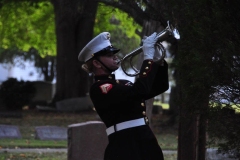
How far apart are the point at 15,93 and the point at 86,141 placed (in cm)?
1366

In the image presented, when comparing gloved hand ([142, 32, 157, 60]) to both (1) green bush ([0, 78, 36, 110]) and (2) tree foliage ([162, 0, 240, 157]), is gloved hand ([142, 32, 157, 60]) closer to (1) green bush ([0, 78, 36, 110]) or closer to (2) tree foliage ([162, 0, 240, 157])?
(2) tree foliage ([162, 0, 240, 157])

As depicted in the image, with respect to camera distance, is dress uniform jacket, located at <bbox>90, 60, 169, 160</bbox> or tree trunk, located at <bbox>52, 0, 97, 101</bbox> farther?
tree trunk, located at <bbox>52, 0, 97, 101</bbox>

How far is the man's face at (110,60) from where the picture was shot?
17.2 feet

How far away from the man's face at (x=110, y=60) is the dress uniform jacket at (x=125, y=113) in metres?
0.10

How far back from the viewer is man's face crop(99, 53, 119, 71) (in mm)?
5250

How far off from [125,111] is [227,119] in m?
1.18

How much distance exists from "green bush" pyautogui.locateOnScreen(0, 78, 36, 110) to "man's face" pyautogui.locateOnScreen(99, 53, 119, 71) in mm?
18652

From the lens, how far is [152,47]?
16.5 feet

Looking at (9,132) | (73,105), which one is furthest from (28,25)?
(9,132)

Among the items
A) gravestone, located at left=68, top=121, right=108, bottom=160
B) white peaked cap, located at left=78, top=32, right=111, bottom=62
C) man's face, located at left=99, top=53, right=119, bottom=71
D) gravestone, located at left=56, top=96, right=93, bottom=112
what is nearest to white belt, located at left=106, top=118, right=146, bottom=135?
man's face, located at left=99, top=53, right=119, bottom=71

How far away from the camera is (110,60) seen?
5.29m

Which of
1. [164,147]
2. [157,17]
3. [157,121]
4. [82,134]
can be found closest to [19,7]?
[157,121]

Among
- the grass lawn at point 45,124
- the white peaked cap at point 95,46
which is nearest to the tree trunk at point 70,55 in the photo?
the grass lawn at point 45,124

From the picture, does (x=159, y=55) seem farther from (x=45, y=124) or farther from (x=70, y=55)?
(x=70, y=55)
